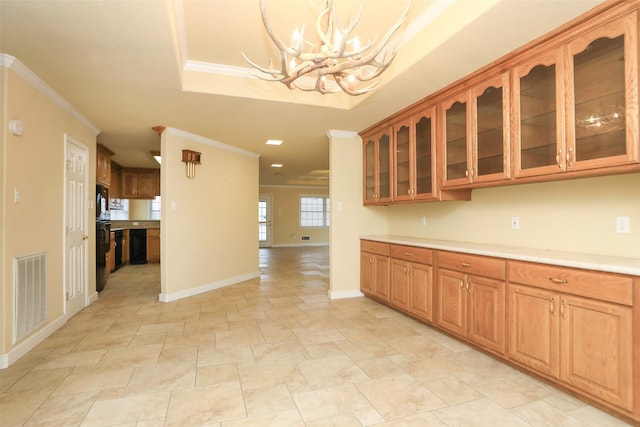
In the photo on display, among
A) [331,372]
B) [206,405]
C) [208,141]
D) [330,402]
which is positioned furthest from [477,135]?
[208,141]

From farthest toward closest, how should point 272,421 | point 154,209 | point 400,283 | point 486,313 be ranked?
point 154,209 < point 400,283 < point 486,313 < point 272,421

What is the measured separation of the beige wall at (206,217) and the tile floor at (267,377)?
3.09 ft

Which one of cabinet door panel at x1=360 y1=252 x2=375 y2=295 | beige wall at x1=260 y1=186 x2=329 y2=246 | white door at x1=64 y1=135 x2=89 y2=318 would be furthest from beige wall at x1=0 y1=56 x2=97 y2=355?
beige wall at x1=260 y1=186 x2=329 y2=246

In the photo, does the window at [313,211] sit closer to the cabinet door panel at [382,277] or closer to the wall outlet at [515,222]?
the cabinet door panel at [382,277]

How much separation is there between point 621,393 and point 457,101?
2358 millimetres

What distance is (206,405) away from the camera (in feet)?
6.34

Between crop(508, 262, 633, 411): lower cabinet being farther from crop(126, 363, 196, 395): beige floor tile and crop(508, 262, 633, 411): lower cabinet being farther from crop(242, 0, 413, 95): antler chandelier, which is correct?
crop(126, 363, 196, 395): beige floor tile

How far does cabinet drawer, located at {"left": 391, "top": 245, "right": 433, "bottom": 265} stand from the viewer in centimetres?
323

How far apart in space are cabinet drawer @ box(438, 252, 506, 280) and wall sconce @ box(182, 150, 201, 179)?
11.4 ft

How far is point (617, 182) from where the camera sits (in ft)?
7.03

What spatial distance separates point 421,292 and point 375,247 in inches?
39.8

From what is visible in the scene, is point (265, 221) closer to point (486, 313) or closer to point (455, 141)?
point (455, 141)

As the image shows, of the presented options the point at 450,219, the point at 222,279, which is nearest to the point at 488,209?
the point at 450,219

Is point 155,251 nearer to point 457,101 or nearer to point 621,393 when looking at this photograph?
point 457,101
